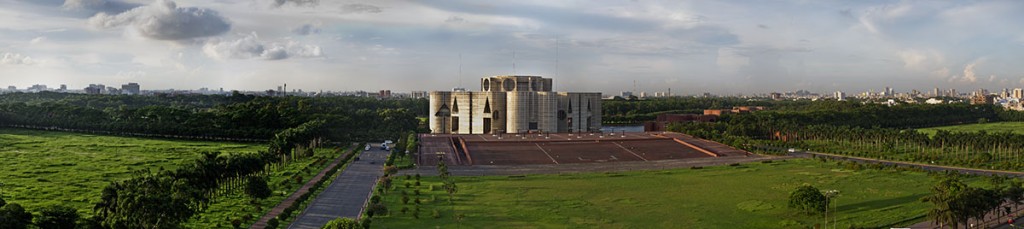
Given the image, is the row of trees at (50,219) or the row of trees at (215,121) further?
the row of trees at (215,121)

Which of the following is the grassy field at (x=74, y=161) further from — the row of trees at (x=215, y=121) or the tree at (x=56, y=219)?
the tree at (x=56, y=219)

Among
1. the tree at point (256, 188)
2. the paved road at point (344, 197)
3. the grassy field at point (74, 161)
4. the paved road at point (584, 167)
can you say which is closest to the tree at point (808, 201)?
the paved road at point (584, 167)

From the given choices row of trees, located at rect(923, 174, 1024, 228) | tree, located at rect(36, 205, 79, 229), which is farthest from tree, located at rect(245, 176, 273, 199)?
row of trees, located at rect(923, 174, 1024, 228)

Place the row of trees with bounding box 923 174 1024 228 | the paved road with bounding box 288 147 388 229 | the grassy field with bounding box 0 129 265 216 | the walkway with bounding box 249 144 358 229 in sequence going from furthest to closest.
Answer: the grassy field with bounding box 0 129 265 216 < the paved road with bounding box 288 147 388 229 < the walkway with bounding box 249 144 358 229 < the row of trees with bounding box 923 174 1024 228

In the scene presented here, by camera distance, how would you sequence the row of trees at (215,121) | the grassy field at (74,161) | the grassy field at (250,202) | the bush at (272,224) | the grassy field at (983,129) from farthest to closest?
the grassy field at (983,129) < the row of trees at (215,121) < the grassy field at (74,161) < the grassy field at (250,202) < the bush at (272,224)

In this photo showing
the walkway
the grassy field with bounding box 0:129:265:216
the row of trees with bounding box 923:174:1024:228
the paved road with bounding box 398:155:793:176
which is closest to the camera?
the row of trees with bounding box 923:174:1024:228

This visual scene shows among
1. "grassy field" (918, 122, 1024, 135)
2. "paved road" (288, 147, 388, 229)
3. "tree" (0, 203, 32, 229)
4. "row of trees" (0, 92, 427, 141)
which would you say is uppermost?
"row of trees" (0, 92, 427, 141)

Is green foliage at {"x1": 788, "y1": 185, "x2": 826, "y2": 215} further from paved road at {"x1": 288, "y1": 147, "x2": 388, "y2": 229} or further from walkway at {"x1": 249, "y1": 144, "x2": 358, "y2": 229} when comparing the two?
walkway at {"x1": 249, "y1": 144, "x2": 358, "y2": 229}
